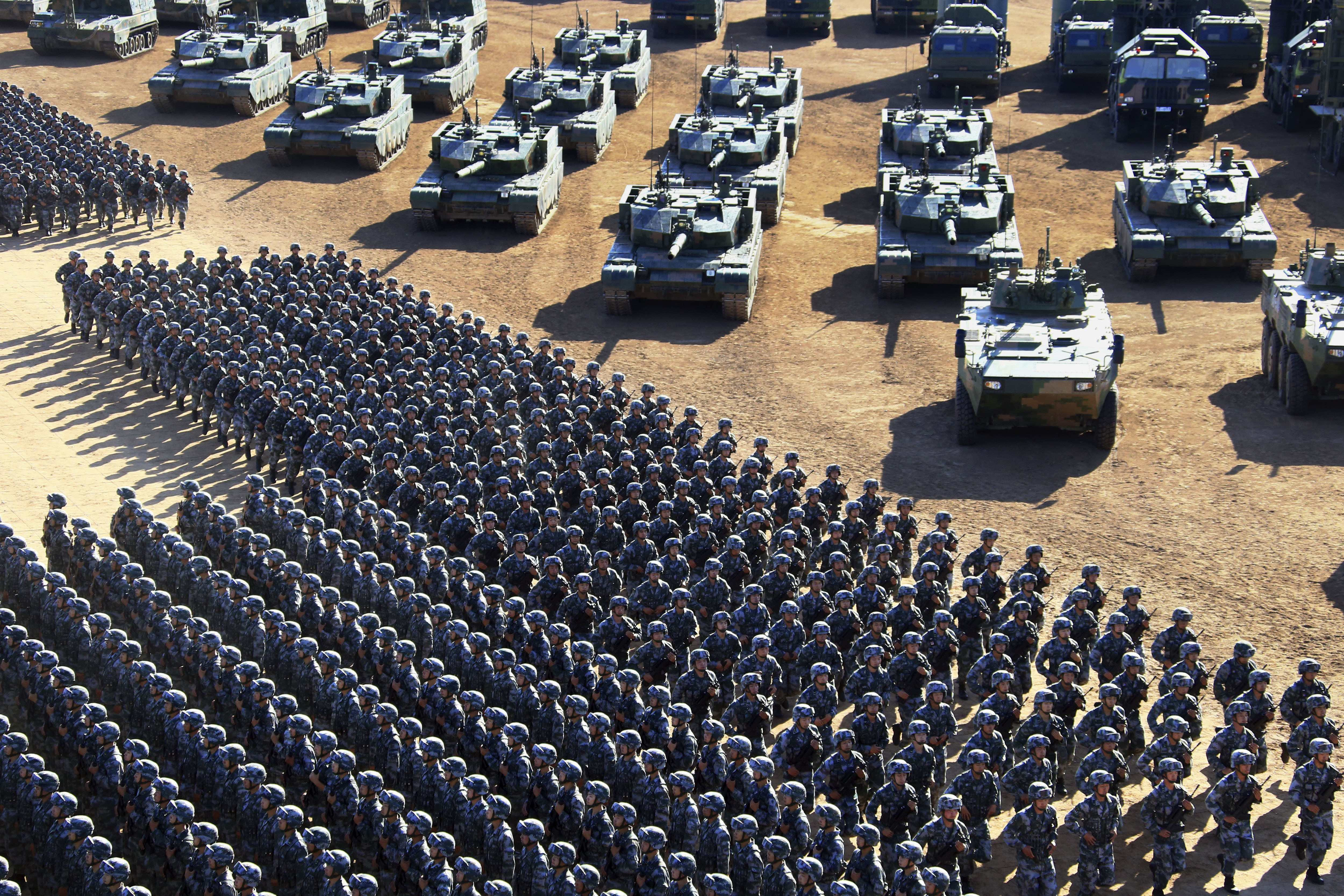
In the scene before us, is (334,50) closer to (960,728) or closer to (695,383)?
(695,383)

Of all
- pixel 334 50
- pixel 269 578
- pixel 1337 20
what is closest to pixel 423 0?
pixel 334 50

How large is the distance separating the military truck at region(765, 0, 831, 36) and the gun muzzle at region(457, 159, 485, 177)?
61.5 ft

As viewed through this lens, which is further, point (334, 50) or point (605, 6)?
point (605, 6)

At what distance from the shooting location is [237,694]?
45.0ft

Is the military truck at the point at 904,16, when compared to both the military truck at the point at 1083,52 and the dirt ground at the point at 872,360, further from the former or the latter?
the dirt ground at the point at 872,360

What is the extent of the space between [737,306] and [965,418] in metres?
5.84

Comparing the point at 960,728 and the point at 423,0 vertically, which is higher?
the point at 423,0

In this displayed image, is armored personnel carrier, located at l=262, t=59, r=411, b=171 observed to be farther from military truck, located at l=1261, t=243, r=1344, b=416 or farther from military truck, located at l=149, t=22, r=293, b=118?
military truck, located at l=1261, t=243, r=1344, b=416

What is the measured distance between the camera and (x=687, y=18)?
46094mm

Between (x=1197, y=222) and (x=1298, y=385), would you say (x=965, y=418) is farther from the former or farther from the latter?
(x=1197, y=222)

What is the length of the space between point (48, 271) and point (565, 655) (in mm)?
17208

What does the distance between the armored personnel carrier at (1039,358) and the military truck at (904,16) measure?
25733 millimetres

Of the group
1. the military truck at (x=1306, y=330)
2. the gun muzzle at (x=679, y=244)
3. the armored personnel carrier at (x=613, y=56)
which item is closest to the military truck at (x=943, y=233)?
the gun muzzle at (x=679, y=244)

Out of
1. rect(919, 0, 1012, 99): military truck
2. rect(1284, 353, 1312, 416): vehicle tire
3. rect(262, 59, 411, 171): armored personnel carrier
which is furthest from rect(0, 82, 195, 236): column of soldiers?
rect(1284, 353, 1312, 416): vehicle tire
